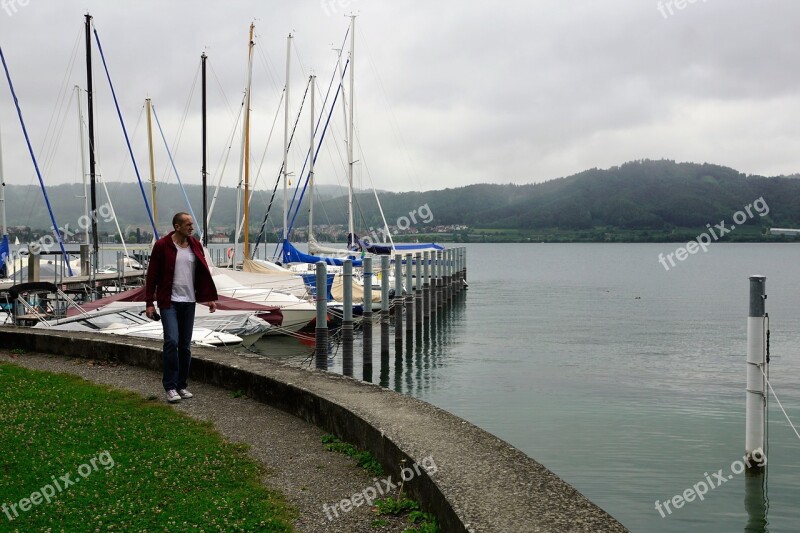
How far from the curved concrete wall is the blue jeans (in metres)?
0.67

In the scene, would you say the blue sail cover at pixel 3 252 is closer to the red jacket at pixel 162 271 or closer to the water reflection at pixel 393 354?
the water reflection at pixel 393 354

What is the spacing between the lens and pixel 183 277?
855cm

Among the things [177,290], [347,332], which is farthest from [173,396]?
[347,332]

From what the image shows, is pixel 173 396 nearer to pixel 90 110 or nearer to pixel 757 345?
pixel 757 345

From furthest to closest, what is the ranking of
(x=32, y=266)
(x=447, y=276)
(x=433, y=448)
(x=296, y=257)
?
1. (x=447, y=276)
2. (x=296, y=257)
3. (x=32, y=266)
4. (x=433, y=448)

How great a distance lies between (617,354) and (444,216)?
167 metres

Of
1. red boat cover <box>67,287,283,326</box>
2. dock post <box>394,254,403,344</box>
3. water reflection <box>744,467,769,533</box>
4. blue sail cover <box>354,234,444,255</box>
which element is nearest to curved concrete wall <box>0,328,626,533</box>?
water reflection <box>744,467,769,533</box>

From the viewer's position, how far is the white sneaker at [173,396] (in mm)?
8586

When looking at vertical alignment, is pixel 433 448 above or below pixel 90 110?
below

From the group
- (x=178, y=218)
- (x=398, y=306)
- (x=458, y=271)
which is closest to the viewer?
(x=178, y=218)

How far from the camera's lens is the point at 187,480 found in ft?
19.0

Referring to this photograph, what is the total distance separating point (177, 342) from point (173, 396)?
1.86 feet

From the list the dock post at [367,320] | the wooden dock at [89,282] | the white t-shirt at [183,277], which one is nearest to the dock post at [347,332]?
the dock post at [367,320]

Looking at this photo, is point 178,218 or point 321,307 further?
point 321,307
